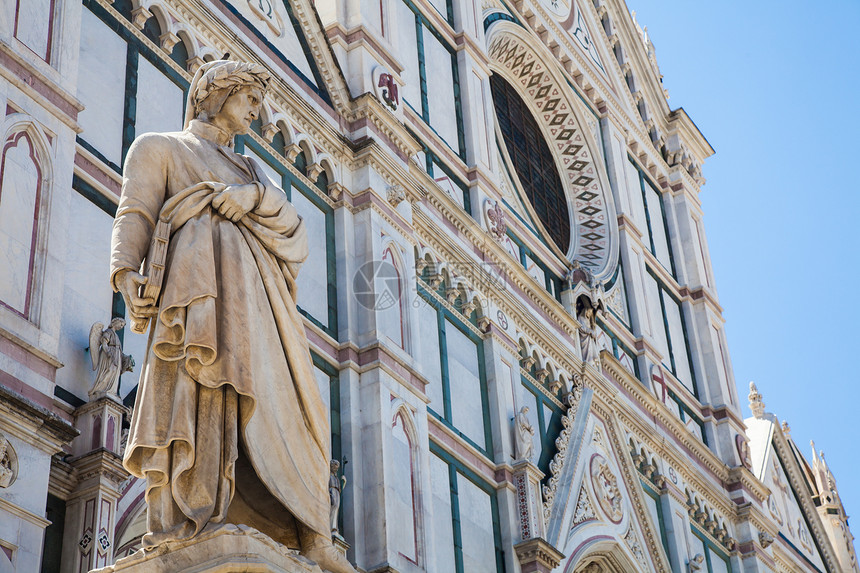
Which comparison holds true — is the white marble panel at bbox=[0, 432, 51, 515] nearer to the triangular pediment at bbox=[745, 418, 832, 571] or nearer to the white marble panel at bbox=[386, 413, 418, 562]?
the white marble panel at bbox=[386, 413, 418, 562]

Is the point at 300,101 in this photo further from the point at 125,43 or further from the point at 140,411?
the point at 140,411

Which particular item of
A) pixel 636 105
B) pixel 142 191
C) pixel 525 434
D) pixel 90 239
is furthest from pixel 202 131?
pixel 636 105

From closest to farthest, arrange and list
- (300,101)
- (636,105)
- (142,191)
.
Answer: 1. (142,191)
2. (300,101)
3. (636,105)

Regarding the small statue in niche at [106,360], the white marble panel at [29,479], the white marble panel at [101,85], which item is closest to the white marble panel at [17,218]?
the small statue in niche at [106,360]

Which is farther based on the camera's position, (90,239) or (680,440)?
(680,440)

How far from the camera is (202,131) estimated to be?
6.05m

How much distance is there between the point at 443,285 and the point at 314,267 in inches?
97.1

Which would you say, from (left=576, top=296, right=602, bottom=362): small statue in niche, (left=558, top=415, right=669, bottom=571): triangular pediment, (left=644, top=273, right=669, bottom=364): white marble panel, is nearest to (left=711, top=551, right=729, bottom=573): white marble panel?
(left=558, top=415, right=669, bottom=571): triangular pediment

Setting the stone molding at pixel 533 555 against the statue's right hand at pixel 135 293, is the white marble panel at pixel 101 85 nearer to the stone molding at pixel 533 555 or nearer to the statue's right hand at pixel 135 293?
the statue's right hand at pixel 135 293

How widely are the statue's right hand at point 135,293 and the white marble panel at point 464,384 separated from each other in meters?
9.27

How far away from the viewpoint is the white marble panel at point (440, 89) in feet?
55.7

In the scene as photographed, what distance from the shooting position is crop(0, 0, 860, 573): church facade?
9.16 metres

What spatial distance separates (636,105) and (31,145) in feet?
51.6

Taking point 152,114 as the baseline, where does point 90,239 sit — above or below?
below
